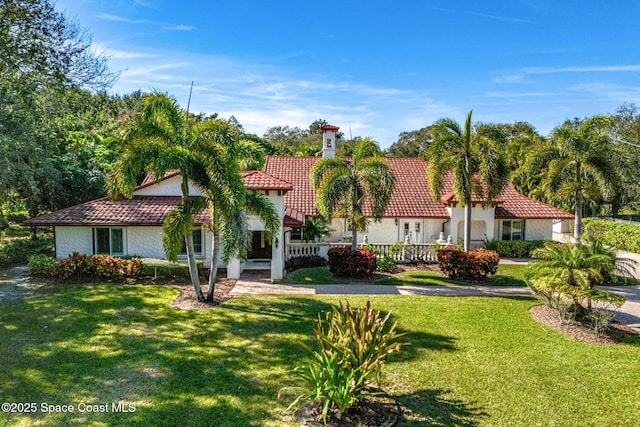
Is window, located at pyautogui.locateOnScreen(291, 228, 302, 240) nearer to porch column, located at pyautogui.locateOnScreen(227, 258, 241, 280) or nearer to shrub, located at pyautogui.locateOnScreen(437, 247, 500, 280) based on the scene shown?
porch column, located at pyautogui.locateOnScreen(227, 258, 241, 280)

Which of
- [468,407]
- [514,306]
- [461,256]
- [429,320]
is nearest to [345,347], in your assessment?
[468,407]

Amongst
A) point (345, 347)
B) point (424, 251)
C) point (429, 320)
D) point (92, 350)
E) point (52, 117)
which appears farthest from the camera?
point (424, 251)

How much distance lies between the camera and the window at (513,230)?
26.0 m

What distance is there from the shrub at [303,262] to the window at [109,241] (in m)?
7.85

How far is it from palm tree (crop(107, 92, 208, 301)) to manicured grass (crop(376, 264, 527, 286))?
926 centimetres

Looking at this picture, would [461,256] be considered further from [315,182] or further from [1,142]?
[1,142]

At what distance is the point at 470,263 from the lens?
1858 centimetres

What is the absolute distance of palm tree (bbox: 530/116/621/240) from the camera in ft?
68.1

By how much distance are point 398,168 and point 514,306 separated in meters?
15.9

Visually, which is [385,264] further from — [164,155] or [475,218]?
[164,155]

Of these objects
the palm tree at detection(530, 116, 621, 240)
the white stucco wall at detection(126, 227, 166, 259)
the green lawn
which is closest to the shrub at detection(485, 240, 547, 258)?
the palm tree at detection(530, 116, 621, 240)

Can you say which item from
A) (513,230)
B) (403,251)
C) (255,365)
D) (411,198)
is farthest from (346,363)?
(513,230)

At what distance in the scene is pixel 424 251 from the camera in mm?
22703

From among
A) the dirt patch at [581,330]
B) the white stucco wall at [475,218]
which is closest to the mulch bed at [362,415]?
the dirt patch at [581,330]
